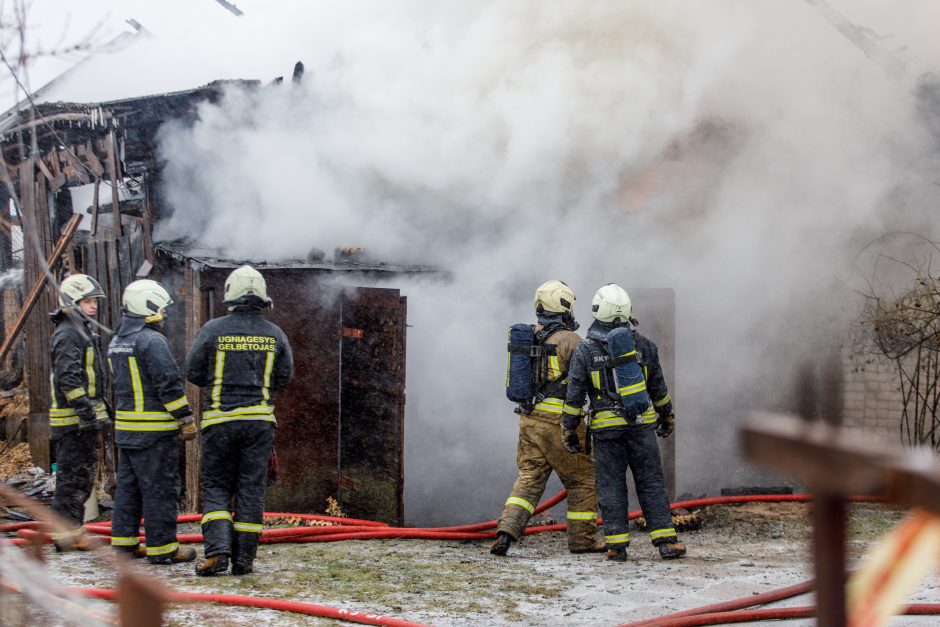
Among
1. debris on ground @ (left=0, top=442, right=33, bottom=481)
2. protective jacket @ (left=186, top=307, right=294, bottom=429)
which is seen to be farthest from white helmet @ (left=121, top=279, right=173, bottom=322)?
debris on ground @ (left=0, top=442, right=33, bottom=481)

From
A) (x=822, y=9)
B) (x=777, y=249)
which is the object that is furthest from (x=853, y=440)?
(x=822, y=9)

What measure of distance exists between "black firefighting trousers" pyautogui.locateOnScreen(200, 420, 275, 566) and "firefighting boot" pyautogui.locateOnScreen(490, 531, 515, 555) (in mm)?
1632

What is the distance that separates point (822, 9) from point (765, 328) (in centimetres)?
332

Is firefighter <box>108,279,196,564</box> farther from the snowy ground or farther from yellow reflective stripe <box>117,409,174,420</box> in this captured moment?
the snowy ground

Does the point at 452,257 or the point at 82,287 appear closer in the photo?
the point at 82,287

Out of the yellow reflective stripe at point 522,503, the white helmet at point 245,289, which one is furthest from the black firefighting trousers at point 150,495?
the yellow reflective stripe at point 522,503

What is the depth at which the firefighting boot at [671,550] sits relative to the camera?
225 inches

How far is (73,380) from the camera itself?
19.3 feet

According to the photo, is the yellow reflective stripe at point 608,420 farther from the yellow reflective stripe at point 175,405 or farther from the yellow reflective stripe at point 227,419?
the yellow reflective stripe at point 175,405

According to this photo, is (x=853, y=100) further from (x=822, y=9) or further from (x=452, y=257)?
(x=452, y=257)

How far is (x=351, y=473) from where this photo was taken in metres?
7.52

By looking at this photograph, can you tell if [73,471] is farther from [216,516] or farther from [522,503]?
[522,503]

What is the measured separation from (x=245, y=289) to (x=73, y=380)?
4.85ft

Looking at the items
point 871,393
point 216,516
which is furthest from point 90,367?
point 871,393
